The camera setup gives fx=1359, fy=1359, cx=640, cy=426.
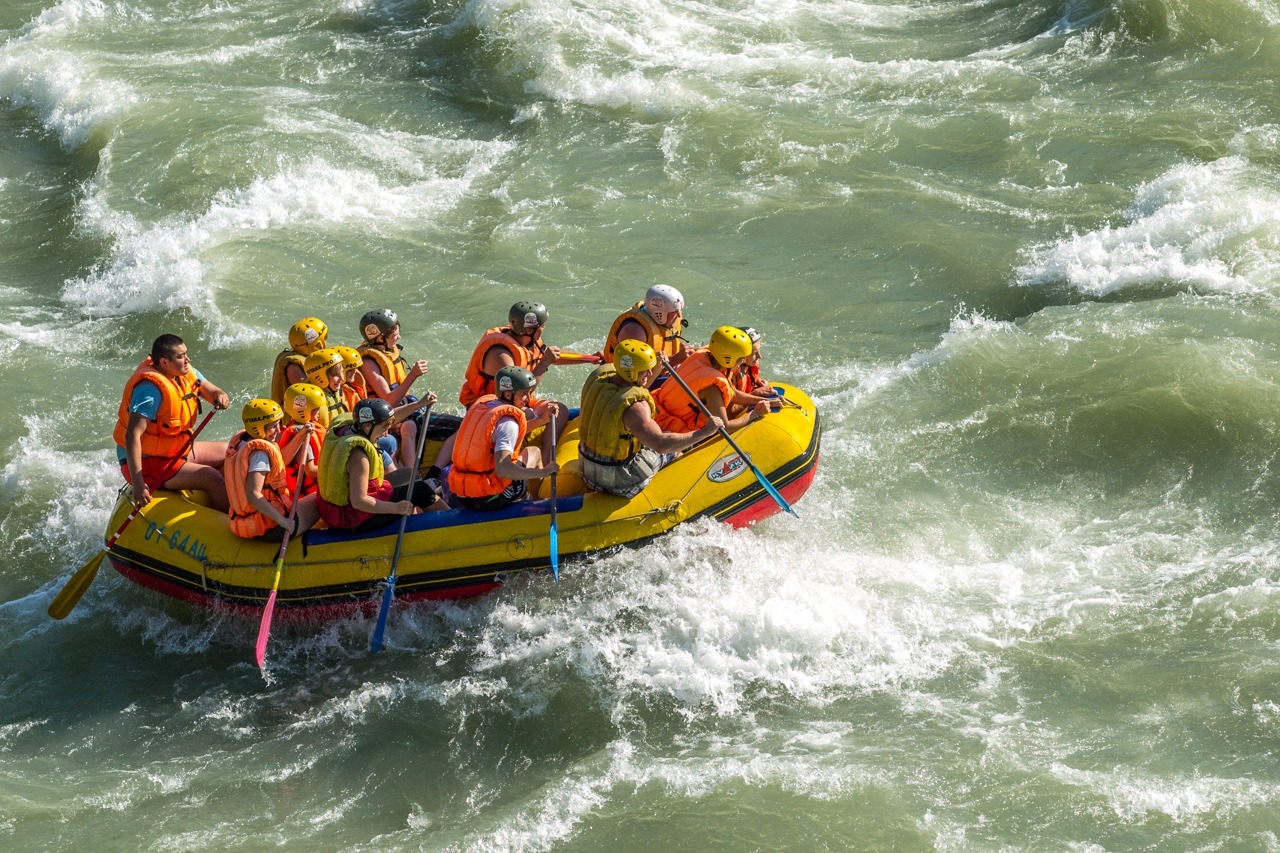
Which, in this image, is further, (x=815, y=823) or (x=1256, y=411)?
(x=1256, y=411)

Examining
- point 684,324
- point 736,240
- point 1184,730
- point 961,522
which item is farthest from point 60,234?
point 1184,730

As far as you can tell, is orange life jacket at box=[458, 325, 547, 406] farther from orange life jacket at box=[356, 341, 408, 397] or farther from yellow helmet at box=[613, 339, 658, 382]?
yellow helmet at box=[613, 339, 658, 382]

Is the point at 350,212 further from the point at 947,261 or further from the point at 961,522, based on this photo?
the point at 961,522

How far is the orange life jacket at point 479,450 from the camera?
25.3ft

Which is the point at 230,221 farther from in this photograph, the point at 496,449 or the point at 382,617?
the point at 382,617

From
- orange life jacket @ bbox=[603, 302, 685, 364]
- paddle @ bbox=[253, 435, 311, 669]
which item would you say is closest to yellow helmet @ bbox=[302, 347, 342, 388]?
paddle @ bbox=[253, 435, 311, 669]

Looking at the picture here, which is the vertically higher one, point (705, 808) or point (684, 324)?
point (684, 324)

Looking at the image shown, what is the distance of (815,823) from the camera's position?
6.29 m

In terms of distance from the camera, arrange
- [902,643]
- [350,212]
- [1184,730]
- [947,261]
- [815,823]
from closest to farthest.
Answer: [815,823] → [1184,730] → [902,643] → [947,261] → [350,212]

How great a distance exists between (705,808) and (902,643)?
5.58 ft

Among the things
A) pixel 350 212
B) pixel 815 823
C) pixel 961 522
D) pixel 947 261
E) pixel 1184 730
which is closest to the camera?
pixel 815 823

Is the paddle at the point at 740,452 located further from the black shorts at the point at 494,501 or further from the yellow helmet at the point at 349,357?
the yellow helmet at the point at 349,357

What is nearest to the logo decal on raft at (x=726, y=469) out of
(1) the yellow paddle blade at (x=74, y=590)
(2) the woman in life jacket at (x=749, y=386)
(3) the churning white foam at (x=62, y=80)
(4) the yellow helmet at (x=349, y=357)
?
(2) the woman in life jacket at (x=749, y=386)

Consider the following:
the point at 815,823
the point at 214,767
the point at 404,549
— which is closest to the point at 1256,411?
the point at 815,823
